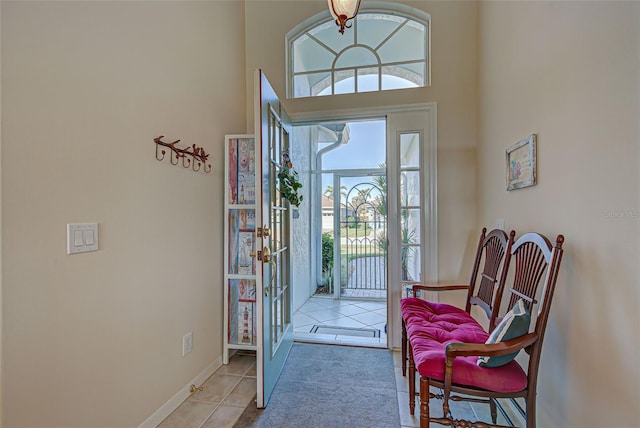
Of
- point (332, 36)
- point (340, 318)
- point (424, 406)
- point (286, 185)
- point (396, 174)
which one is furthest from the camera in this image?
point (340, 318)

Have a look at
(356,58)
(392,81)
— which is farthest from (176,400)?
(356,58)

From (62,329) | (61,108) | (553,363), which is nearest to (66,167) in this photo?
(61,108)

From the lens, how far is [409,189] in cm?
253

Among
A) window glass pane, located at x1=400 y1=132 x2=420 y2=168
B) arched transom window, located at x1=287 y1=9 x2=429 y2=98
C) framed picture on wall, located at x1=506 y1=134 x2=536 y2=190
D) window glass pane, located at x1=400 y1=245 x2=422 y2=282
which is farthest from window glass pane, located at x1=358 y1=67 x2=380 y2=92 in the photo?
window glass pane, located at x1=400 y1=245 x2=422 y2=282

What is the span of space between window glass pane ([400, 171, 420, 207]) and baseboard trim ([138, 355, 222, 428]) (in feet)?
6.70

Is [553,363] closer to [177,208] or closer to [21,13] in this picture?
[177,208]

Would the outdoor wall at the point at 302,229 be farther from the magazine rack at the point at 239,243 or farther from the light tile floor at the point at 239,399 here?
the magazine rack at the point at 239,243

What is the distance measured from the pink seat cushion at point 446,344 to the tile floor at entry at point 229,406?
0.52m

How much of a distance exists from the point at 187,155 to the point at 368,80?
1745mm

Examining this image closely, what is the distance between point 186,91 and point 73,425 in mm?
1860

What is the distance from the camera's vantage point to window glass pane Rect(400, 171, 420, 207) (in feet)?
8.26

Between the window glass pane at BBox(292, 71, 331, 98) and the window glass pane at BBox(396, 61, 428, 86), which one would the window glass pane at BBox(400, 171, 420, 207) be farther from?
the window glass pane at BBox(292, 71, 331, 98)

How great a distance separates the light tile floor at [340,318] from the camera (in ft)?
8.97

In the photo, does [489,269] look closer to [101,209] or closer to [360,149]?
[101,209]
